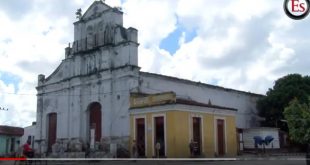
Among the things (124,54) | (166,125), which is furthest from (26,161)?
(124,54)

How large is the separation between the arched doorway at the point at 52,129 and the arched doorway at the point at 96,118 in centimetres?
532

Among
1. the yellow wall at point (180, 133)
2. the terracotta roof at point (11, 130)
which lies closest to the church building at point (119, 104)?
the yellow wall at point (180, 133)

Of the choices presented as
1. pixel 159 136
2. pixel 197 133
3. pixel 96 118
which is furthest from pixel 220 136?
pixel 96 118

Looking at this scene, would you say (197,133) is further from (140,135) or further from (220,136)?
(140,135)

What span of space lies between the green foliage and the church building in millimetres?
5201

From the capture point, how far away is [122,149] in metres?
33.4

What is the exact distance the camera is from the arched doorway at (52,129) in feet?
136

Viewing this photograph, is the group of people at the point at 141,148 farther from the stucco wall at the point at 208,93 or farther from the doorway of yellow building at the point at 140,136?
Answer: the stucco wall at the point at 208,93

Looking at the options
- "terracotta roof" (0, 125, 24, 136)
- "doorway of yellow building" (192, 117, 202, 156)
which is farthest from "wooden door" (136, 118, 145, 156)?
"terracotta roof" (0, 125, 24, 136)

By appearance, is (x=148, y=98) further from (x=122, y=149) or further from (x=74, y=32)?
(x=74, y=32)

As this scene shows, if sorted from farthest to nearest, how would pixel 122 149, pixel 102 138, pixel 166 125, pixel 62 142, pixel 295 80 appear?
pixel 295 80 < pixel 62 142 < pixel 102 138 < pixel 122 149 < pixel 166 125

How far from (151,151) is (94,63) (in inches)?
397

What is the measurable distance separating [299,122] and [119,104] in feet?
44.7

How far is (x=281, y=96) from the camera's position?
46.3 m
